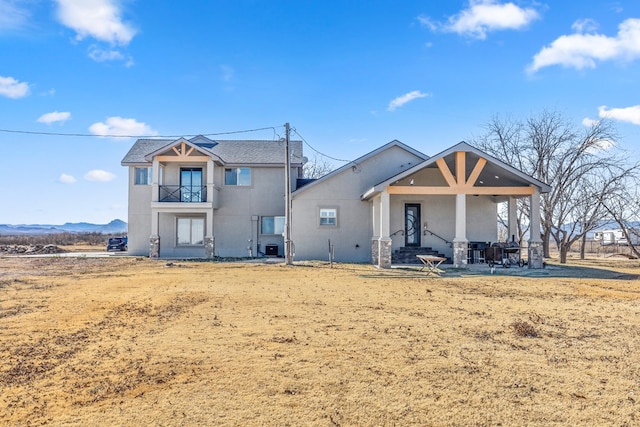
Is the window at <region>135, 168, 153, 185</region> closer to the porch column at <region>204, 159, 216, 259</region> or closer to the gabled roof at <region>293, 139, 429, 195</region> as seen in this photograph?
the porch column at <region>204, 159, 216, 259</region>

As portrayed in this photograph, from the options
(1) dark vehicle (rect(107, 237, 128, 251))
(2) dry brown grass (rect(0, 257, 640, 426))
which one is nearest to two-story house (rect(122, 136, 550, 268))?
(2) dry brown grass (rect(0, 257, 640, 426))

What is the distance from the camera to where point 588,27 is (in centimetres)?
1446

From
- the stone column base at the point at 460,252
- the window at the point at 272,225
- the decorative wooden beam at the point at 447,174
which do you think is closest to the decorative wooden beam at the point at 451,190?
the decorative wooden beam at the point at 447,174

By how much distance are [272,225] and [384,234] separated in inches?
345

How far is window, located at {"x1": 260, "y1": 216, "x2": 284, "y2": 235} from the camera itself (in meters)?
24.0

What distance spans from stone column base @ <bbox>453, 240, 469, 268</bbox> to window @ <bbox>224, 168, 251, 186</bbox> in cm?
1174

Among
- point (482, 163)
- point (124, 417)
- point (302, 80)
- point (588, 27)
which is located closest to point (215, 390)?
point (124, 417)

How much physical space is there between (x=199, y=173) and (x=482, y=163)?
47.0 ft

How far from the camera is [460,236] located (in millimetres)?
16703

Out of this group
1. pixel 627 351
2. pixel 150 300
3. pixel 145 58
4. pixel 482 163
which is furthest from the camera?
pixel 145 58

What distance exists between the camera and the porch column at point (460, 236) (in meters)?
16.6

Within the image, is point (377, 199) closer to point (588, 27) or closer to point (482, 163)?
point (482, 163)

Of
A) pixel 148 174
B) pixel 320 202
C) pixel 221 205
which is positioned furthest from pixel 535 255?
pixel 148 174

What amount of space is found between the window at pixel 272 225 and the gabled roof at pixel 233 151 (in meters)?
2.92
